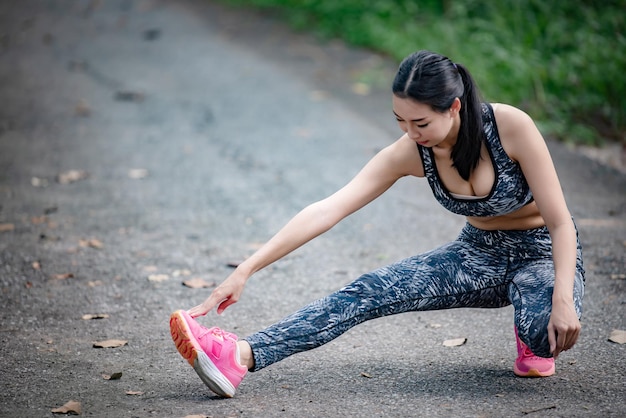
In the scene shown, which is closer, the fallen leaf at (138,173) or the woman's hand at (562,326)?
the woman's hand at (562,326)

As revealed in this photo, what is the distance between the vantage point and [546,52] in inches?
351

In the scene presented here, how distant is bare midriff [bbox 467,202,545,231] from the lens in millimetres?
3301

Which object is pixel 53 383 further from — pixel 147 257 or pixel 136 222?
pixel 136 222

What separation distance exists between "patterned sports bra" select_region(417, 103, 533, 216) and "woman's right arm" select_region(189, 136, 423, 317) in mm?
97

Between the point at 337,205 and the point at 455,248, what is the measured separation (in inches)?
21.7

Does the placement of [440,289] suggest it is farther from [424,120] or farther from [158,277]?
[158,277]

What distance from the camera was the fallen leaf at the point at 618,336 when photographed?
12.2 feet

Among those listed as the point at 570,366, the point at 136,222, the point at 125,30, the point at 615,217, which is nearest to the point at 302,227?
the point at 570,366

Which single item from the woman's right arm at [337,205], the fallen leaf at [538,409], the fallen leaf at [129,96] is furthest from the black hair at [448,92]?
the fallen leaf at [129,96]

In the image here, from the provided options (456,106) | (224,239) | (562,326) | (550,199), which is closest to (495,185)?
(550,199)

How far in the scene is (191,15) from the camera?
52.0 feet

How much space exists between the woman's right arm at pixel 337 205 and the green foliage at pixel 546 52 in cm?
483

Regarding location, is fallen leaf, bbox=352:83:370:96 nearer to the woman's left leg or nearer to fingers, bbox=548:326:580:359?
the woman's left leg

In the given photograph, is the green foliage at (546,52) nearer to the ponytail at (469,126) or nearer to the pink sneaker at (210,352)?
the ponytail at (469,126)
